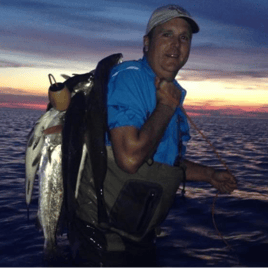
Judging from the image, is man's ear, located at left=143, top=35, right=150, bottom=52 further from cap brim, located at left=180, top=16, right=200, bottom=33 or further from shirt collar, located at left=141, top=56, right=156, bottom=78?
cap brim, located at left=180, top=16, right=200, bottom=33

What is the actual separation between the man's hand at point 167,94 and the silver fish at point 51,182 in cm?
117

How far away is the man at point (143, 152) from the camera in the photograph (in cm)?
299

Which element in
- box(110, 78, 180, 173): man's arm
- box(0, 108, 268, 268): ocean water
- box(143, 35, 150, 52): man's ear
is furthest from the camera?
box(0, 108, 268, 268): ocean water

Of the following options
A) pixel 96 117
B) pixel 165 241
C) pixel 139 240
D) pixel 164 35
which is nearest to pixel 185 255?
pixel 165 241

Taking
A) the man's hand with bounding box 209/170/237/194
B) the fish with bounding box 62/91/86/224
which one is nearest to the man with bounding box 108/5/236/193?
the fish with bounding box 62/91/86/224

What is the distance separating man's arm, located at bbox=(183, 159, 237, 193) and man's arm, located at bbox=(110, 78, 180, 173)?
1599 millimetres

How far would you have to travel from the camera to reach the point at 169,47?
338cm

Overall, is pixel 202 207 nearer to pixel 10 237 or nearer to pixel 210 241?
pixel 210 241

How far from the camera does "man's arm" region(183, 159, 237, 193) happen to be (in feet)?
14.5

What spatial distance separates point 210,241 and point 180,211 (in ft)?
5.95

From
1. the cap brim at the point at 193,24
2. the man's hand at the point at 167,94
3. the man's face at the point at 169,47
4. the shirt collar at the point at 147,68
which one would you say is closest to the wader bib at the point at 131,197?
the man's hand at the point at 167,94

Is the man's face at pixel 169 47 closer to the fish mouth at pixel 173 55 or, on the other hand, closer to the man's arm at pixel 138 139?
the fish mouth at pixel 173 55

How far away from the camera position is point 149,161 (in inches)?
129

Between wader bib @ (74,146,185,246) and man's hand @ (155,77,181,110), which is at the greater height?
man's hand @ (155,77,181,110)
